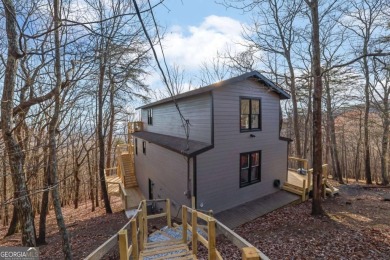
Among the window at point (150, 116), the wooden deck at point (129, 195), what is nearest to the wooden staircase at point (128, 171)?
the wooden deck at point (129, 195)

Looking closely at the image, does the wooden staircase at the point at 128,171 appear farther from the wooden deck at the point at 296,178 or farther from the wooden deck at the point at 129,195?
the wooden deck at the point at 296,178

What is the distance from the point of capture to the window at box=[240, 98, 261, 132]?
9836 millimetres

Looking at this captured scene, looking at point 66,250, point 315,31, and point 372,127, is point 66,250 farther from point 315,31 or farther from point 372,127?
point 372,127

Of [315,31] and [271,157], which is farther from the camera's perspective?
[271,157]

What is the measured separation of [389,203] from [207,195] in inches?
350

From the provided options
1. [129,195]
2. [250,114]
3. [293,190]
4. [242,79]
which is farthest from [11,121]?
[129,195]

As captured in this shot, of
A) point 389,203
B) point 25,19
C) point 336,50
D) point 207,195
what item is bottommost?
point 389,203

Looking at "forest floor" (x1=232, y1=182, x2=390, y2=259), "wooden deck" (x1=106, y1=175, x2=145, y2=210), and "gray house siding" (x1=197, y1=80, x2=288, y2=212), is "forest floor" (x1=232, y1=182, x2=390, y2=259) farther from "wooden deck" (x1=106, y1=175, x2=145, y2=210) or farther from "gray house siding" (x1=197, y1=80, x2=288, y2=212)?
"wooden deck" (x1=106, y1=175, x2=145, y2=210)

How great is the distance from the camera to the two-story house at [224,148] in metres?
8.49

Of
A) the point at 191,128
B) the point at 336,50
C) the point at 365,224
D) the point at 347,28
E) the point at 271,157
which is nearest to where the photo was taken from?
the point at 365,224

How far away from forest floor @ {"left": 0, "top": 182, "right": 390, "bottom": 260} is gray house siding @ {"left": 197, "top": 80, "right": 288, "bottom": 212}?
4.72 ft

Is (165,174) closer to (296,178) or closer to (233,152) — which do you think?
(233,152)

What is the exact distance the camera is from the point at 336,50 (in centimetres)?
1591

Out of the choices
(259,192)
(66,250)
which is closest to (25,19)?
(66,250)
